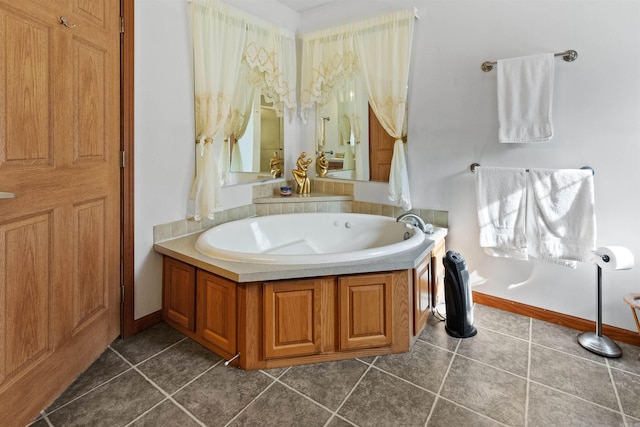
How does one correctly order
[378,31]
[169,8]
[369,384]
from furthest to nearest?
[378,31] < [169,8] < [369,384]

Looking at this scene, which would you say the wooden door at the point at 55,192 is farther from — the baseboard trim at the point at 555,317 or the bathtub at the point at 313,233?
the baseboard trim at the point at 555,317

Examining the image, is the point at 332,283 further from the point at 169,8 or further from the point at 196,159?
the point at 169,8

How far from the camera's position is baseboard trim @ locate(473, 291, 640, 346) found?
2.17 m

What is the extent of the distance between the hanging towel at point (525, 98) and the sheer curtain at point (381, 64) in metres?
0.73

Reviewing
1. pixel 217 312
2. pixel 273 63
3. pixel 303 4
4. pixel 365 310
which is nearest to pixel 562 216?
pixel 365 310

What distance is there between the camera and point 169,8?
2.32 m

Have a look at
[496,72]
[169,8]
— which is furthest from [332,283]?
[169,8]

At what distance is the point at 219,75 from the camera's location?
2621mm

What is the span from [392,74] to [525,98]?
1001mm

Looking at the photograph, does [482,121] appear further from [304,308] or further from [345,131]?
[304,308]

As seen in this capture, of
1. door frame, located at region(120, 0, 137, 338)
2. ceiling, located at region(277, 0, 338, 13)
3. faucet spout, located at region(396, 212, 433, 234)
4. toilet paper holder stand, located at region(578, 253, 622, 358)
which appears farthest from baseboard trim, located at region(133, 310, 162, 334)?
ceiling, located at region(277, 0, 338, 13)

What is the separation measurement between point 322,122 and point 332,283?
205 cm

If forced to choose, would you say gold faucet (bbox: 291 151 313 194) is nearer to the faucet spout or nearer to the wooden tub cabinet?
the faucet spout

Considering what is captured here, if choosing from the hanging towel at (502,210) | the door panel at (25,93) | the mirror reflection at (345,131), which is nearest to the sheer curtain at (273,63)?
the mirror reflection at (345,131)
